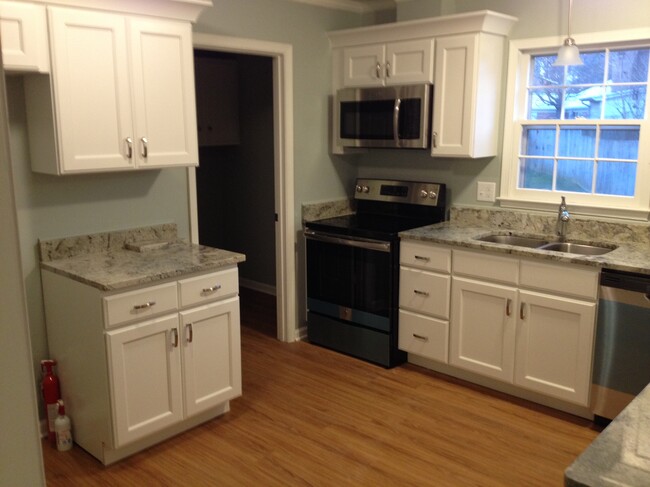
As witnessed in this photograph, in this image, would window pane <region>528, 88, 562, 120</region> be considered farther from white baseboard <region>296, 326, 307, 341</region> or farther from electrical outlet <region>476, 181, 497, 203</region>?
white baseboard <region>296, 326, 307, 341</region>

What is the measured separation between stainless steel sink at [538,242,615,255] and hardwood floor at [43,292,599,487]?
0.90 metres

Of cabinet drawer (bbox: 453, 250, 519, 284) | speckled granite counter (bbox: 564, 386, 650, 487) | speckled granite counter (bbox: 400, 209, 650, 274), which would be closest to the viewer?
speckled granite counter (bbox: 564, 386, 650, 487)

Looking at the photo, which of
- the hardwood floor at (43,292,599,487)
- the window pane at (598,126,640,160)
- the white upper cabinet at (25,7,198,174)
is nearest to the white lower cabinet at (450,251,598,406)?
the hardwood floor at (43,292,599,487)

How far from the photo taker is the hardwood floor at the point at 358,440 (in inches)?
105

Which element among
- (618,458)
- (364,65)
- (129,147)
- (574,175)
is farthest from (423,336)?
(618,458)

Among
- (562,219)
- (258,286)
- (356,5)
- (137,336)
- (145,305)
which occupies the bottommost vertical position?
(258,286)

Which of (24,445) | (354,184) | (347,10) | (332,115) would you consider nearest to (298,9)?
(347,10)

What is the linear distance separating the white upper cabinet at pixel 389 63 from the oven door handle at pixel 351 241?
1042 millimetres

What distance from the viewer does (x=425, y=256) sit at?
11.8 ft

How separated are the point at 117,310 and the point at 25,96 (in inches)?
42.5

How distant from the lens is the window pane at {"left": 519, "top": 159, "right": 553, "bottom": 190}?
3715 millimetres

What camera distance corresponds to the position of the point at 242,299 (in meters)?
5.34

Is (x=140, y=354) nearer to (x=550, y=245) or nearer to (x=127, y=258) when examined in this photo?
(x=127, y=258)

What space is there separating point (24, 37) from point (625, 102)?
3.06 metres
